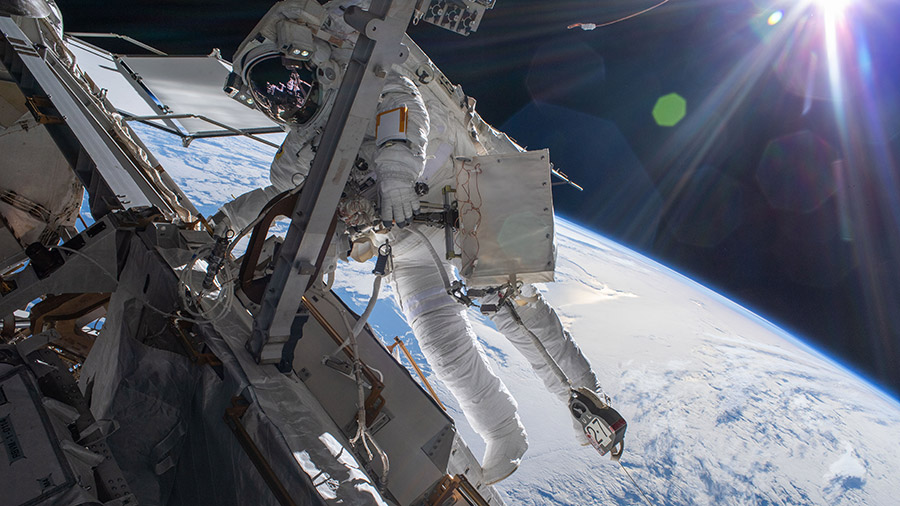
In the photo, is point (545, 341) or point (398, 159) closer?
point (398, 159)

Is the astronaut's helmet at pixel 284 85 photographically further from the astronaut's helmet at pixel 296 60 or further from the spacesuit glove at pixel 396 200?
the spacesuit glove at pixel 396 200

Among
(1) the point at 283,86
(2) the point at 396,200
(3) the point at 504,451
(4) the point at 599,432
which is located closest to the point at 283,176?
(1) the point at 283,86

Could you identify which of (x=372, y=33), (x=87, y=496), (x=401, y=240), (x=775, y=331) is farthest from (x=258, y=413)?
(x=775, y=331)

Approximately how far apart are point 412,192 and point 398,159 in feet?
0.50

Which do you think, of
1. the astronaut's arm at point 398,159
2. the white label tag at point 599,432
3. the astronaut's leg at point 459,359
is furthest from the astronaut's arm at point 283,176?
the white label tag at point 599,432

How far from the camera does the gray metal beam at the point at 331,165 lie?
118 centimetres

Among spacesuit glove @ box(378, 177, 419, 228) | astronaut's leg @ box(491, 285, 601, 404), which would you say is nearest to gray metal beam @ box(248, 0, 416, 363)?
spacesuit glove @ box(378, 177, 419, 228)

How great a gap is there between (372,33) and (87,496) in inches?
43.7

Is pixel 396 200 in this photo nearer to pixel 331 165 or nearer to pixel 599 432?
pixel 331 165

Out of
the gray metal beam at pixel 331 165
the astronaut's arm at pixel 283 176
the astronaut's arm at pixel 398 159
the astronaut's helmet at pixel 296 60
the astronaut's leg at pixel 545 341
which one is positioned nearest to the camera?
the gray metal beam at pixel 331 165

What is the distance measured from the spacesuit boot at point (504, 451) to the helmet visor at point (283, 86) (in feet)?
6.50

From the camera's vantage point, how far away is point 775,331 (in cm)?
2377

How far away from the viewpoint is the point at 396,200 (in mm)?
2018

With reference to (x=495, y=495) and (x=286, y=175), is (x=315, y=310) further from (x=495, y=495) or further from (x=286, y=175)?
(x=495, y=495)
